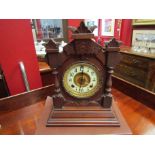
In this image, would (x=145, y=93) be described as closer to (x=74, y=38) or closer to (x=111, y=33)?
(x=74, y=38)

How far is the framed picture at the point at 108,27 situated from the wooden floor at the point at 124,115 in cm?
204

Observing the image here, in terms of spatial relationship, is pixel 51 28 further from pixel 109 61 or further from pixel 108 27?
pixel 109 61

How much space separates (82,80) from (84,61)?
0.28 feet

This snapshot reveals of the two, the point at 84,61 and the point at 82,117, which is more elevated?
the point at 84,61

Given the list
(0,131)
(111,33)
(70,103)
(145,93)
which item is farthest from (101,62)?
(111,33)

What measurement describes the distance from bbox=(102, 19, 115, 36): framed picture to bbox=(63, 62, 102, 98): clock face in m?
2.19

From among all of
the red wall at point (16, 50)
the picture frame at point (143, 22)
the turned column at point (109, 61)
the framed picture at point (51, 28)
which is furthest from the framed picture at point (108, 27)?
the turned column at point (109, 61)

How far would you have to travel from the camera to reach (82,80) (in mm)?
616

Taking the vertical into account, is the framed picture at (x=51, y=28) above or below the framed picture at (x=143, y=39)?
above

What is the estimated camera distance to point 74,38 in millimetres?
536

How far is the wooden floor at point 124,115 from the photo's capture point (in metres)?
0.62

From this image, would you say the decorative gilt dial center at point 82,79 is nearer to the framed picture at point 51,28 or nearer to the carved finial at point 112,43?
the carved finial at point 112,43

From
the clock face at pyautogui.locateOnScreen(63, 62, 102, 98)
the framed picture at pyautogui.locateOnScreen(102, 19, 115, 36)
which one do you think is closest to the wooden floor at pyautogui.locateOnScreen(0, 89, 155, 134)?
the clock face at pyautogui.locateOnScreen(63, 62, 102, 98)

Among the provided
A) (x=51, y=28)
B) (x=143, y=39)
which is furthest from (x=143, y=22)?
(x=51, y=28)
